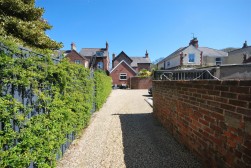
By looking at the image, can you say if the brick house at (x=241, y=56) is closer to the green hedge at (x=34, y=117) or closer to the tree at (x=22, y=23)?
the tree at (x=22, y=23)

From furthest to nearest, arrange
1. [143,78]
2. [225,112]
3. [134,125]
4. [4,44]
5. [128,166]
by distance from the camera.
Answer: [143,78] < [134,125] < [128,166] < [225,112] < [4,44]

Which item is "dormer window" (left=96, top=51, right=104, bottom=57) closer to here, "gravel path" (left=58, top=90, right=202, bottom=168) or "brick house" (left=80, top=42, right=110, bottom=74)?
"brick house" (left=80, top=42, right=110, bottom=74)

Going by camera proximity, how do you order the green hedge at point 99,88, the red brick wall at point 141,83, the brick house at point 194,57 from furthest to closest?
the brick house at point 194,57
the red brick wall at point 141,83
the green hedge at point 99,88

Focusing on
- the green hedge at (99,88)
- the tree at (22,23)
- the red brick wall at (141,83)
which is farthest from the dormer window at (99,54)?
the green hedge at (99,88)

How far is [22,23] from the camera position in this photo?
11.3m

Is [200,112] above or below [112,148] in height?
above

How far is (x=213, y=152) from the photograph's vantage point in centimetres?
335

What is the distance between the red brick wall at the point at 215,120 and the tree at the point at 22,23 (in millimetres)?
9941

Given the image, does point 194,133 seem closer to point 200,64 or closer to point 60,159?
point 60,159

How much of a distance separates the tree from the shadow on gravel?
884 centimetres

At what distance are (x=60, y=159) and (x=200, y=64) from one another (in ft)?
113

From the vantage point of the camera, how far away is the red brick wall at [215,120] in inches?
99.1

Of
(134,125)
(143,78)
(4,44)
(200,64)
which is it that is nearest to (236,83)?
(4,44)

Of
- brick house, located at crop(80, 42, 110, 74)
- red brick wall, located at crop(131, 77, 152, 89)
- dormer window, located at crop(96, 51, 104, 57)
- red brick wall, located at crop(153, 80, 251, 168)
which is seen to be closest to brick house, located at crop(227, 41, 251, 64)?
red brick wall, located at crop(131, 77, 152, 89)
